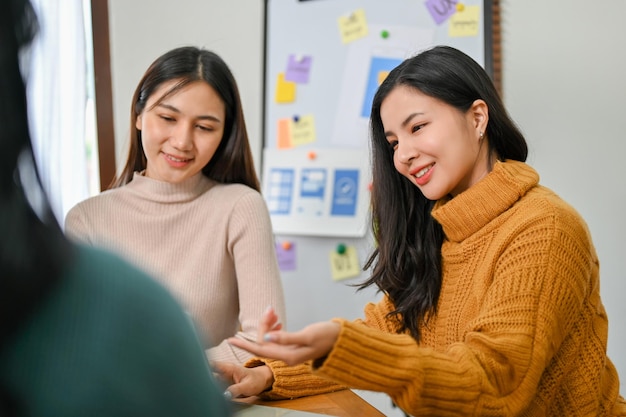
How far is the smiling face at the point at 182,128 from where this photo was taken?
71.3 inches

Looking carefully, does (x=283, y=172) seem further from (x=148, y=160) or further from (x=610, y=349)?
(x=610, y=349)

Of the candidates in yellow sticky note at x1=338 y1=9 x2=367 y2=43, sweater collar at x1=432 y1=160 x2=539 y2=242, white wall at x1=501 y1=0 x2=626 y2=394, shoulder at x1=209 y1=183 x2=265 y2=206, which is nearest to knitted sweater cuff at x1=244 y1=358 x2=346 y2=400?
sweater collar at x1=432 y1=160 x2=539 y2=242

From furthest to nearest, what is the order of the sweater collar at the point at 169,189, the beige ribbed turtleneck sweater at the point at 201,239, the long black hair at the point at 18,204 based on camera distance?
the sweater collar at the point at 169,189, the beige ribbed turtleneck sweater at the point at 201,239, the long black hair at the point at 18,204

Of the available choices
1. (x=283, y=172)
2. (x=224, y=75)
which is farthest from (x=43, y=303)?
(x=283, y=172)

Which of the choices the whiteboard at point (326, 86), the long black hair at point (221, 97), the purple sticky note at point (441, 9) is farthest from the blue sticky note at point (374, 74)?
the long black hair at point (221, 97)

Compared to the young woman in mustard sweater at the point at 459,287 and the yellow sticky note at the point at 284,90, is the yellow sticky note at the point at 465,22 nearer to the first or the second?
the yellow sticky note at the point at 284,90

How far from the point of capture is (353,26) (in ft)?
8.14

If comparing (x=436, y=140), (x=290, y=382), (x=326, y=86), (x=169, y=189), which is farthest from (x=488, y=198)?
(x=326, y=86)

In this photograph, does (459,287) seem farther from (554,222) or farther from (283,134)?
(283,134)

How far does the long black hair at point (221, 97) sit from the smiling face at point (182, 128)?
0.07 ft

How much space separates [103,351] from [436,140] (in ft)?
3.26

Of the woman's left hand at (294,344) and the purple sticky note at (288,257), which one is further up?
the woman's left hand at (294,344)

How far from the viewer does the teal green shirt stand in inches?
17.4

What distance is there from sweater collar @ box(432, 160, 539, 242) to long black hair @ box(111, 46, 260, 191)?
2.38ft
